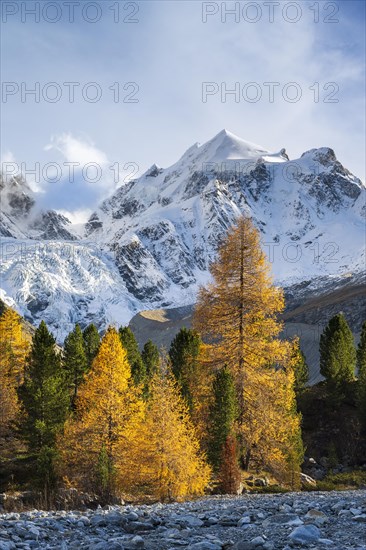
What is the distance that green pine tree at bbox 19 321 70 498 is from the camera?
116 ft

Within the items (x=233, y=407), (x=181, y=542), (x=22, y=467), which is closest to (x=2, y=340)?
(x=22, y=467)

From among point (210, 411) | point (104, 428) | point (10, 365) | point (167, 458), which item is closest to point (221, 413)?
point (210, 411)

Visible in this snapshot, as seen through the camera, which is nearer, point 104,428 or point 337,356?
point 104,428

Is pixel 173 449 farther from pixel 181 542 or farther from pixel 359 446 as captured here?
pixel 359 446

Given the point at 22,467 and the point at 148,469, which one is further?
the point at 22,467

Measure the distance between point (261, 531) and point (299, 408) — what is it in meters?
46.4

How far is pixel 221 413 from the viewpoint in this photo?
2702 cm

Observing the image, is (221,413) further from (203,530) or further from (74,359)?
(74,359)

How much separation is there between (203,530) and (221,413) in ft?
57.2

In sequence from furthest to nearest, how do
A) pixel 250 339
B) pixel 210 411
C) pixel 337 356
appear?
pixel 337 356
pixel 210 411
pixel 250 339

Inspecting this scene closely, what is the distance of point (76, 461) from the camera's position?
26344mm

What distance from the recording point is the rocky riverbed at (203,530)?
26.5 ft

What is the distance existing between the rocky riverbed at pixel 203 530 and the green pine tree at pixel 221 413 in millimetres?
13943

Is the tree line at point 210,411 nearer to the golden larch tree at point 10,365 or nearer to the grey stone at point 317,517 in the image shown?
the grey stone at point 317,517
